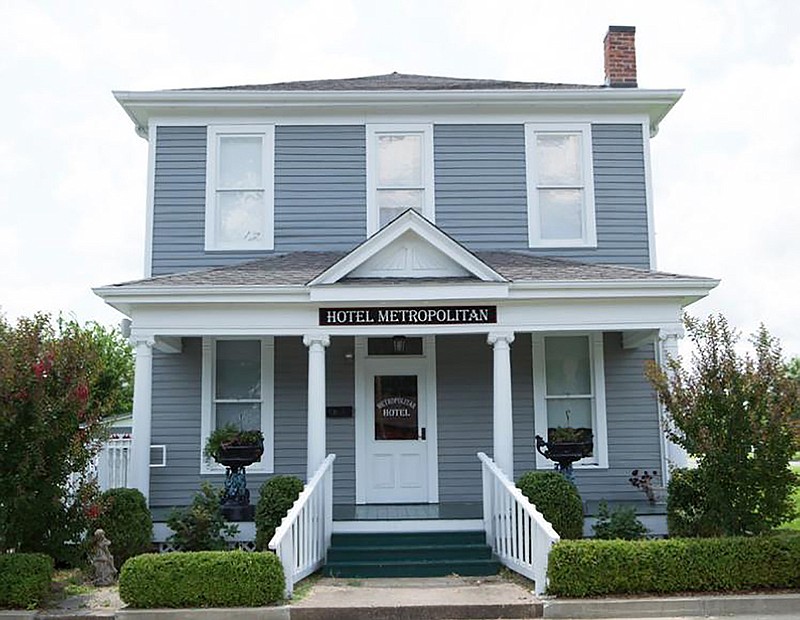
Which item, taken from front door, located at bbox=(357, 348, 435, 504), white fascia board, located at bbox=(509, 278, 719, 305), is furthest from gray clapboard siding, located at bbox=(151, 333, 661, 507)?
white fascia board, located at bbox=(509, 278, 719, 305)

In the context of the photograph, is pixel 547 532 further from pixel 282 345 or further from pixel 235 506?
pixel 282 345

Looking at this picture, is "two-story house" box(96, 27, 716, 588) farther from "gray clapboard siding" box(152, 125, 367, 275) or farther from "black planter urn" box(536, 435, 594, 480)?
"black planter urn" box(536, 435, 594, 480)

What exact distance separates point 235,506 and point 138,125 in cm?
721

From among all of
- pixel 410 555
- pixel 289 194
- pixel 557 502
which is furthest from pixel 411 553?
pixel 289 194

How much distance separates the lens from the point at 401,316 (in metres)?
12.5

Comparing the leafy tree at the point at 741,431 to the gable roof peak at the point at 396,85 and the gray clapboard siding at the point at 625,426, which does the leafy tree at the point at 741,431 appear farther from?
the gable roof peak at the point at 396,85

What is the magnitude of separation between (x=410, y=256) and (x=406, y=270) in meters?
0.23

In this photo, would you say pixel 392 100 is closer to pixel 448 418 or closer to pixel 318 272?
pixel 318 272

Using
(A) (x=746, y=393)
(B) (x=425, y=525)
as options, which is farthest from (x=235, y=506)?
(A) (x=746, y=393)

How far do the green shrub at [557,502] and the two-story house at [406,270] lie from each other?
1743 mm

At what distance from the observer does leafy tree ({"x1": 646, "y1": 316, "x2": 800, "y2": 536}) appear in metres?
10.1

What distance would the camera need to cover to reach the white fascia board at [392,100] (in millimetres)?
14734

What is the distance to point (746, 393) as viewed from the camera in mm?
10180

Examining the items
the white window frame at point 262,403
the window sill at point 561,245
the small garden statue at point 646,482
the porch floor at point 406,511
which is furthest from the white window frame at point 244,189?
the small garden statue at point 646,482
